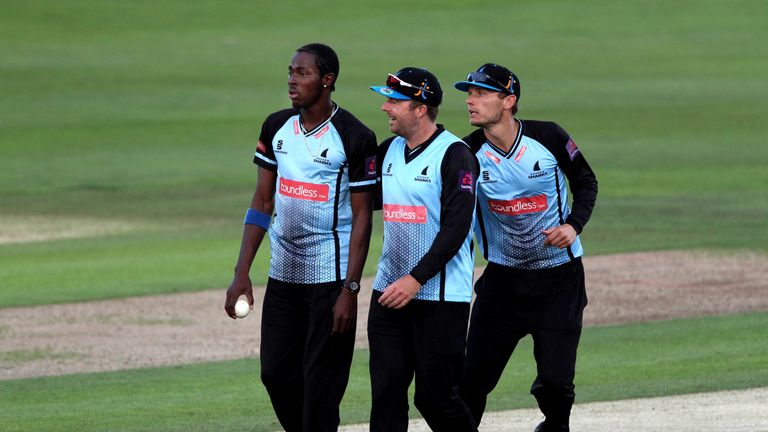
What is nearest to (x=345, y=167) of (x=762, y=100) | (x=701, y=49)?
(x=762, y=100)

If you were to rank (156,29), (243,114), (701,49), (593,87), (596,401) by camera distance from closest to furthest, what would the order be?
(596,401), (243,114), (593,87), (701,49), (156,29)

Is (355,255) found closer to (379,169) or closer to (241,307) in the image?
(379,169)

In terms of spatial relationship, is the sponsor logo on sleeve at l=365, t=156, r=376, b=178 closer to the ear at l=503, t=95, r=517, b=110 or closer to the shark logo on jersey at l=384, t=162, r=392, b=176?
the shark logo on jersey at l=384, t=162, r=392, b=176

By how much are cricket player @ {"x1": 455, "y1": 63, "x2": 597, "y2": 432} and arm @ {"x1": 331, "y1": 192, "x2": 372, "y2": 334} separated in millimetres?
801

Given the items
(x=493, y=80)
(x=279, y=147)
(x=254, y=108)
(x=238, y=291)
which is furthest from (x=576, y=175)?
(x=254, y=108)

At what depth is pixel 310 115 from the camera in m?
8.11

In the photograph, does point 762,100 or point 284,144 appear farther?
point 762,100

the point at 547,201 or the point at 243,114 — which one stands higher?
the point at 547,201

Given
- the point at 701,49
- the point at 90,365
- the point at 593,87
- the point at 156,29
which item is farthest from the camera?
Answer: the point at 156,29

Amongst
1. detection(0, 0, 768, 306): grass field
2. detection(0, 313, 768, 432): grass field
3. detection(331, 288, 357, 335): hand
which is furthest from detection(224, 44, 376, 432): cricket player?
detection(0, 0, 768, 306): grass field

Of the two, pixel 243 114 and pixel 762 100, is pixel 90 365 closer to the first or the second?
pixel 243 114

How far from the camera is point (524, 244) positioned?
855 centimetres

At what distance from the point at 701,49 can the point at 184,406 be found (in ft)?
123

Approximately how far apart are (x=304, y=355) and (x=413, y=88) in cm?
149
